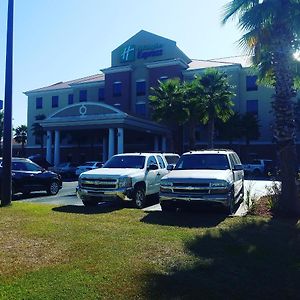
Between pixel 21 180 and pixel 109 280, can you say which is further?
pixel 21 180

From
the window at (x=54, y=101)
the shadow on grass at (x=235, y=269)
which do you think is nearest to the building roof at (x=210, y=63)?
the window at (x=54, y=101)

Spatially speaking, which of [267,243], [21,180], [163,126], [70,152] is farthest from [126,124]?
[267,243]

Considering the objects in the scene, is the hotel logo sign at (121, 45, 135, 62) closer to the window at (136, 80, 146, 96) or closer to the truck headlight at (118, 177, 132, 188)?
the window at (136, 80, 146, 96)

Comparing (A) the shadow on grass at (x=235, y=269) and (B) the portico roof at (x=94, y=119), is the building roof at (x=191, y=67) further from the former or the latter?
(A) the shadow on grass at (x=235, y=269)

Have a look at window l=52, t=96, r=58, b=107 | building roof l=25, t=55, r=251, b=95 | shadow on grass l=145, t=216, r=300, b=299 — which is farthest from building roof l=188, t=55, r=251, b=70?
shadow on grass l=145, t=216, r=300, b=299

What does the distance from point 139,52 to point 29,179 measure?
1513 inches

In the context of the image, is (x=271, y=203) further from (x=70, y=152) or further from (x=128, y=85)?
(x=70, y=152)

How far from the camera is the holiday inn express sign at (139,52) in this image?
5219cm

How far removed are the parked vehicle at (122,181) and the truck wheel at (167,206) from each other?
1528 mm

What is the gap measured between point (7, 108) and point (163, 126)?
3288 cm

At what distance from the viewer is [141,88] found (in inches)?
2072

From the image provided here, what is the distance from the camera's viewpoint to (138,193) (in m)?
13.7

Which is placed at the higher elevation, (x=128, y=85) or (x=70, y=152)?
(x=128, y=85)

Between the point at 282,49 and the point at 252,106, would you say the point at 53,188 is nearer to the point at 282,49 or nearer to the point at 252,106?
the point at 282,49
